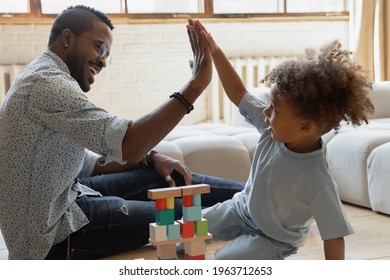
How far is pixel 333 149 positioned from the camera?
239cm

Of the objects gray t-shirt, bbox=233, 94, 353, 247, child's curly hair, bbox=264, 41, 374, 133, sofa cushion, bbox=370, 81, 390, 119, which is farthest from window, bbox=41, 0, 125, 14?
child's curly hair, bbox=264, 41, 374, 133

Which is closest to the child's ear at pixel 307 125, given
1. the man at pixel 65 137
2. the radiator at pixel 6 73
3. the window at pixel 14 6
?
the man at pixel 65 137

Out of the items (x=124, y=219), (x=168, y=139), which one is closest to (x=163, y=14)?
(x=168, y=139)

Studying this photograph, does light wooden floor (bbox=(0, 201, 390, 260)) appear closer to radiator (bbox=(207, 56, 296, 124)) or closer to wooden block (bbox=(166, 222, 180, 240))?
wooden block (bbox=(166, 222, 180, 240))

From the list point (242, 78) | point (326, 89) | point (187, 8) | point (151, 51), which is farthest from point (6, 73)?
point (326, 89)

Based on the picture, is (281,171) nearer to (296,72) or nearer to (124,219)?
(296,72)

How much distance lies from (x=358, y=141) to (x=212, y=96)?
175 cm

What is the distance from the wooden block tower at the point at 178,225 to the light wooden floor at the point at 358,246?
0.49m

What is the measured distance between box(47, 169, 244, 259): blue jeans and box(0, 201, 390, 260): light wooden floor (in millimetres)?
47

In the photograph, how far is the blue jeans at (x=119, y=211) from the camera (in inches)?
63.4

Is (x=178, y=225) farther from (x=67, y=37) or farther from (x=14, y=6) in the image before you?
(x=14, y=6)

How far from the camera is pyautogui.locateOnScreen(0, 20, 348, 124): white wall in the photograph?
138 inches

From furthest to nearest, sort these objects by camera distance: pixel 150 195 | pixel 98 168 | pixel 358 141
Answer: pixel 358 141, pixel 98 168, pixel 150 195

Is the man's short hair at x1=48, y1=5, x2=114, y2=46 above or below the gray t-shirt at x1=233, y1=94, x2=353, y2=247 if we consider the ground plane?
above
